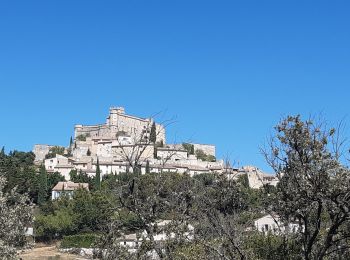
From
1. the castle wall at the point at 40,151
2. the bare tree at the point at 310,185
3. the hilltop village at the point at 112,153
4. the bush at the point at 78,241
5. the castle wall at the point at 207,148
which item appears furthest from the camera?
the castle wall at the point at 207,148

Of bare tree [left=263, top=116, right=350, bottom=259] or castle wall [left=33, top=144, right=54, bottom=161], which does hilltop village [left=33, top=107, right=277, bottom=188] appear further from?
bare tree [left=263, top=116, right=350, bottom=259]

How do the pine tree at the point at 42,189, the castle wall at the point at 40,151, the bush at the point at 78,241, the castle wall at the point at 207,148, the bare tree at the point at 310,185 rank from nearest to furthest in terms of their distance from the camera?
the bare tree at the point at 310,185
the bush at the point at 78,241
the pine tree at the point at 42,189
the castle wall at the point at 40,151
the castle wall at the point at 207,148

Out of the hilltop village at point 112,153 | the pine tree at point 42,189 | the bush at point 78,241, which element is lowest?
the bush at point 78,241

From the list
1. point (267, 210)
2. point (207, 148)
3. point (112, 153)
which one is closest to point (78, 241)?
point (267, 210)

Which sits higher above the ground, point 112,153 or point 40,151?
point 40,151

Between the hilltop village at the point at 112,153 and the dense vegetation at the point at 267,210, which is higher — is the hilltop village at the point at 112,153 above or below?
above

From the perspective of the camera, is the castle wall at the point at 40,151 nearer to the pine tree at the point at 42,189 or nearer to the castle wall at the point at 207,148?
the castle wall at the point at 207,148

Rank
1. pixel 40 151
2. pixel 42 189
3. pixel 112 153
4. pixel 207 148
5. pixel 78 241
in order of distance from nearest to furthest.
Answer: pixel 78 241
pixel 42 189
pixel 112 153
pixel 40 151
pixel 207 148

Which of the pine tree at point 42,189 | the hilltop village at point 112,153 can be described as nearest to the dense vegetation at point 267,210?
the pine tree at point 42,189

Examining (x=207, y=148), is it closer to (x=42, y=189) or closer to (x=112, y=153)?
(x=112, y=153)

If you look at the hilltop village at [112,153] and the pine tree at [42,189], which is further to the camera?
the hilltop village at [112,153]

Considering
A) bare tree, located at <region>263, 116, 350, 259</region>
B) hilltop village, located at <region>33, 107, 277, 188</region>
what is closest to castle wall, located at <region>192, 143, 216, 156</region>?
hilltop village, located at <region>33, 107, 277, 188</region>

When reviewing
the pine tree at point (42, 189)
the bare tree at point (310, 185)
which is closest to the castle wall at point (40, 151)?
the pine tree at point (42, 189)

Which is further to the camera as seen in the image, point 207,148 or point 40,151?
point 207,148
